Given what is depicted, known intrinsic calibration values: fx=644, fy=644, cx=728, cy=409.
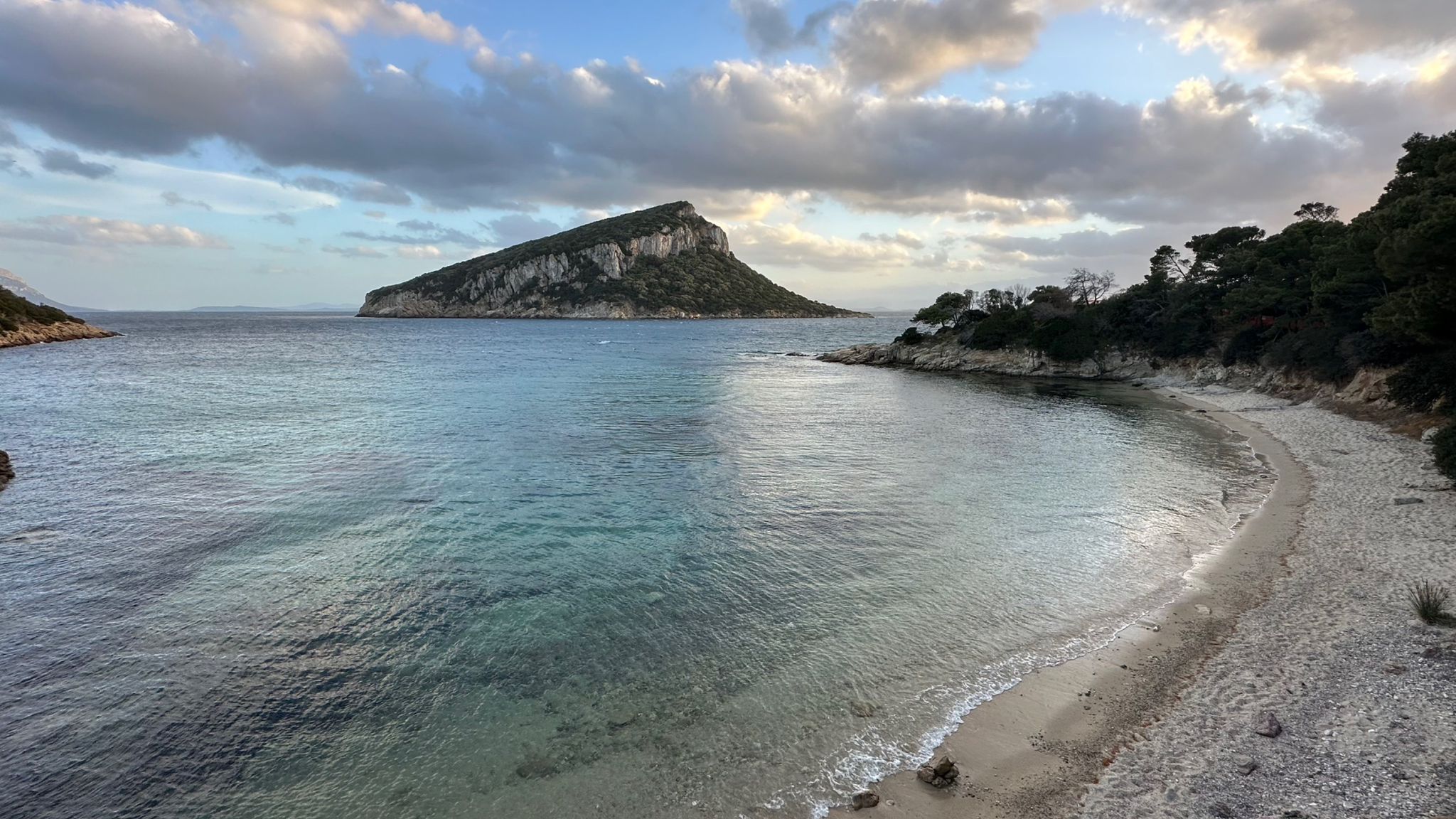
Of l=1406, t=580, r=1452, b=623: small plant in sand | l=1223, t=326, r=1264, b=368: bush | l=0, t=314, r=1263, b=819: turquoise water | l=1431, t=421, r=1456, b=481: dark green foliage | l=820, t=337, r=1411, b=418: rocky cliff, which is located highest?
l=1223, t=326, r=1264, b=368: bush

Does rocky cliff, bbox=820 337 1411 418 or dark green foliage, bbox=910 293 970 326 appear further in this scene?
dark green foliage, bbox=910 293 970 326

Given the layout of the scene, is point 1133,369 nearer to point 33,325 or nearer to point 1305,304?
point 1305,304

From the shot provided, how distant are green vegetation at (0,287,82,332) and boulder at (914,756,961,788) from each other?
113 m

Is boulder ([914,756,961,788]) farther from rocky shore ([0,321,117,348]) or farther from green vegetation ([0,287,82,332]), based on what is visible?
green vegetation ([0,287,82,332])

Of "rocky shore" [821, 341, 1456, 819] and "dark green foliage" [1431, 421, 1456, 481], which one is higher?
"dark green foliage" [1431, 421, 1456, 481]

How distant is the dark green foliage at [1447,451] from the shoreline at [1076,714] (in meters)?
8.11

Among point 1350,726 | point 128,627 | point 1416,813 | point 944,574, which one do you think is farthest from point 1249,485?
point 128,627

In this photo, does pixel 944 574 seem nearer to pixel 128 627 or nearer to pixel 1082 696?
pixel 1082 696

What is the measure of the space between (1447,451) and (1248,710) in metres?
16.6

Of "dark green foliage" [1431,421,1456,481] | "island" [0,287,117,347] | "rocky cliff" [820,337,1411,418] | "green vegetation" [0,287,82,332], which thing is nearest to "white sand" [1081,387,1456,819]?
"dark green foliage" [1431,421,1456,481]

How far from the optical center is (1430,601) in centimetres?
1120

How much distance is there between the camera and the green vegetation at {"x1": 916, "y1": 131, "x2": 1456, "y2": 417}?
2342 cm

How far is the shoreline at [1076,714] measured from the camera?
317 inches

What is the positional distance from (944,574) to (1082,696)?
5060 mm
